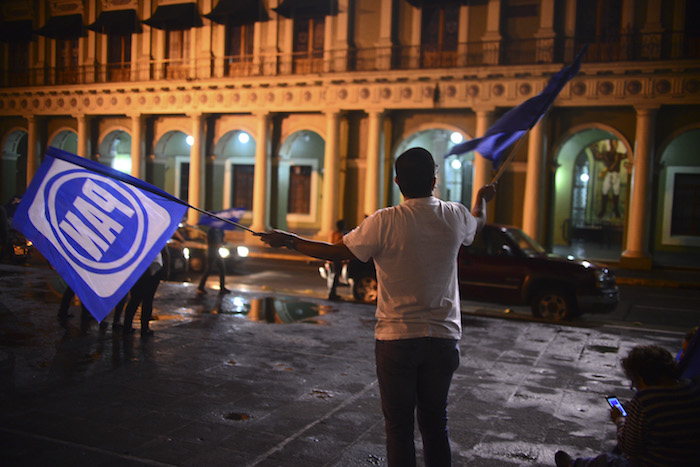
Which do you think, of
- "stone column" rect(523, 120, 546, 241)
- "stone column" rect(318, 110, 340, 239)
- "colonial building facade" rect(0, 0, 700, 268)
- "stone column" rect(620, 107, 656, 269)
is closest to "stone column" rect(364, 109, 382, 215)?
"colonial building facade" rect(0, 0, 700, 268)

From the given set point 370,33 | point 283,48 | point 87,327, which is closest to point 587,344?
point 87,327

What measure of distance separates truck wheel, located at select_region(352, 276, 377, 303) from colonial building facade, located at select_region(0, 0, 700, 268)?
1168 cm

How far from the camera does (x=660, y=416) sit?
317 centimetres

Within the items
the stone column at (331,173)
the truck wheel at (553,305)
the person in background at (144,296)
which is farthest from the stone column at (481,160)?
the person in background at (144,296)

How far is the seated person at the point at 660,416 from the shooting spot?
3.13 m

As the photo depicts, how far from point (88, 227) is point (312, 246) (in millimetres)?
2841

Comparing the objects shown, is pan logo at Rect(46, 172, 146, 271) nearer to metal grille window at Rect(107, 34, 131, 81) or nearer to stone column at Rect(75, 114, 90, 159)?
metal grille window at Rect(107, 34, 131, 81)

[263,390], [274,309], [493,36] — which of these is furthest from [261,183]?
[263,390]

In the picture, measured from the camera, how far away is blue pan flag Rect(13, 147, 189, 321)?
18.1 ft

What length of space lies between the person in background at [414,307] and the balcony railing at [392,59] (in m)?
20.6

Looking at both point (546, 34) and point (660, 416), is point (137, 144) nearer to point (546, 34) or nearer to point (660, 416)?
point (546, 34)

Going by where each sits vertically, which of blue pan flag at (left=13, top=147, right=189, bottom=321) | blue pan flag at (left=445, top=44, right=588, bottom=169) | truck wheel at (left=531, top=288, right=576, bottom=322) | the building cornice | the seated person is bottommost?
truck wheel at (left=531, top=288, right=576, bottom=322)

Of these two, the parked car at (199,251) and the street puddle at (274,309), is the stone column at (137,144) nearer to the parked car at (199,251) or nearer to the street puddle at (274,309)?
the parked car at (199,251)

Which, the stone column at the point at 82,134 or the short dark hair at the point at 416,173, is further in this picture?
the stone column at the point at 82,134
